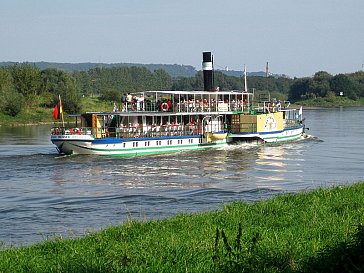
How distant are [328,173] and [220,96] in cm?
1903

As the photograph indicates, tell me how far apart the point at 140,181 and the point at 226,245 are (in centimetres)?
2176

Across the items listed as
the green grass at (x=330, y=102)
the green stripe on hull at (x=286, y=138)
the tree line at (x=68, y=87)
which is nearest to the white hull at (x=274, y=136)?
the green stripe on hull at (x=286, y=138)

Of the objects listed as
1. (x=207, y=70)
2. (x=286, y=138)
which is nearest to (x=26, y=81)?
(x=207, y=70)

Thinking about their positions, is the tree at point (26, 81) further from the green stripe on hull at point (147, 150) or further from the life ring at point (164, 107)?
the green stripe on hull at point (147, 150)

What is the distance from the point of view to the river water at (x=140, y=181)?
20656mm

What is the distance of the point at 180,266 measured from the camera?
10070 mm

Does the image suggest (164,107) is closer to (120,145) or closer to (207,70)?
(120,145)

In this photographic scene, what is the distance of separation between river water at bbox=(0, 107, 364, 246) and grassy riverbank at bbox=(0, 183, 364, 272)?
3653mm

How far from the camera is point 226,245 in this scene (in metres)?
9.28


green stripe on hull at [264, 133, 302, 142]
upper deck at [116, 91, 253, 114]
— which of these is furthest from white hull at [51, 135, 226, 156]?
green stripe on hull at [264, 133, 302, 142]

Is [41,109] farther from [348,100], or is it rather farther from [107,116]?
[348,100]

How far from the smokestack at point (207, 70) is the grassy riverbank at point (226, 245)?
120 feet

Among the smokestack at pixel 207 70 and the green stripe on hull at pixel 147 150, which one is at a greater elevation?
the smokestack at pixel 207 70

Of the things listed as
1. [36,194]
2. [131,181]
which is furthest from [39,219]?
[131,181]
